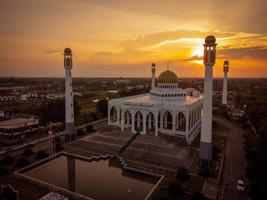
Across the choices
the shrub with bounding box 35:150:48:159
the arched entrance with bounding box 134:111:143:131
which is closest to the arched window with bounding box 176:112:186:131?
the arched entrance with bounding box 134:111:143:131

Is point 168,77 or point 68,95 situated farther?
point 168,77

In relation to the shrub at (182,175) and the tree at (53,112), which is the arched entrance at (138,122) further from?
the tree at (53,112)

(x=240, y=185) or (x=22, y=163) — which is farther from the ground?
(x=22, y=163)

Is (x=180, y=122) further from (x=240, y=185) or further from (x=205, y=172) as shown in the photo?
(x=240, y=185)

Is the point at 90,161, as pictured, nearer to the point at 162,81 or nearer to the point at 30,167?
the point at 30,167

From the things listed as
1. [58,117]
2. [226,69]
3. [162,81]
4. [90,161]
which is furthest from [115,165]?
[226,69]

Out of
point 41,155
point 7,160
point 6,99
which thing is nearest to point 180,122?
point 41,155
